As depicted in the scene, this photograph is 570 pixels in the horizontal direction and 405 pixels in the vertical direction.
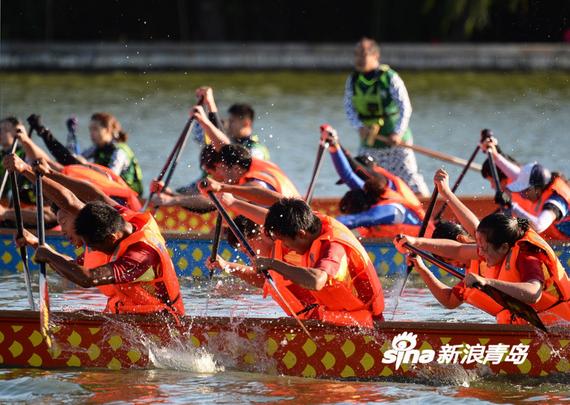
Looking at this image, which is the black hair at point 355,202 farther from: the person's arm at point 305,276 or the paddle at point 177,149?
the person's arm at point 305,276

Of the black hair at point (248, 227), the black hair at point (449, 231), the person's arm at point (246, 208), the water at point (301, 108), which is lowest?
the water at point (301, 108)

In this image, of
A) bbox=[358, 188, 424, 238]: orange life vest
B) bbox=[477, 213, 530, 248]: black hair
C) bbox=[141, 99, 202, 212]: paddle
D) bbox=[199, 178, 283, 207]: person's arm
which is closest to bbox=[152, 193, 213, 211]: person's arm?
bbox=[141, 99, 202, 212]: paddle

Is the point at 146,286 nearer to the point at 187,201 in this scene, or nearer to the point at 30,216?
the point at 187,201

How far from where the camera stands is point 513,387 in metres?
7.30

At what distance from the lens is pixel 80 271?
23.7 feet

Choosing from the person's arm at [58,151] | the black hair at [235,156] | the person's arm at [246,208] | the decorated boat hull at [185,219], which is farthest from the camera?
the decorated boat hull at [185,219]

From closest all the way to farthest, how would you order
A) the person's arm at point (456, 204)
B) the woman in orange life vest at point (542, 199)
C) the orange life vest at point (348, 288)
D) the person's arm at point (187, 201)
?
the orange life vest at point (348, 288)
the person's arm at point (456, 204)
the woman in orange life vest at point (542, 199)
the person's arm at point (187, 201)

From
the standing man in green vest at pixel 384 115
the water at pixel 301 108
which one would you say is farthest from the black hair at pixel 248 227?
the water at pixel 301 108

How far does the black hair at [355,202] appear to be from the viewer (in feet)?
33.6

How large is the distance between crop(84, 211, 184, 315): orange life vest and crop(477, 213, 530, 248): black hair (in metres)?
1.61

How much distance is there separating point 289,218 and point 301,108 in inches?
687

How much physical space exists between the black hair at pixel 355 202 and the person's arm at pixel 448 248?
2521 mm

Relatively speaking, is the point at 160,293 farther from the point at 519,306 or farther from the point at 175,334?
the point at 519,306

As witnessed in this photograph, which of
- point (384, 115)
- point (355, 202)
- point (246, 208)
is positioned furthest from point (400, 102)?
point (246, 208)
